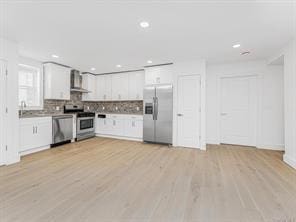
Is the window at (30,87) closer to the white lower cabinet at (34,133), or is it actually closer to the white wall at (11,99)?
the white lower cabinet at (34,133)

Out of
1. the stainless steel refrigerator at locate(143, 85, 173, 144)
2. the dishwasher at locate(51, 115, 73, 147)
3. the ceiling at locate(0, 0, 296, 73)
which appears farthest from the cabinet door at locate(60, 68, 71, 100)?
the stainless steel refrigerator at locate(143, 85, 173, 144)

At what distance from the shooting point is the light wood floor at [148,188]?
1.76 meters

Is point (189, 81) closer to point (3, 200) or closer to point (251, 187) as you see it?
point (251, 187)

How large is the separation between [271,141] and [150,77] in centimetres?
405

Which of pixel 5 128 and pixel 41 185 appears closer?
pixel 41 185

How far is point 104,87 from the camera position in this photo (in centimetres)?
650

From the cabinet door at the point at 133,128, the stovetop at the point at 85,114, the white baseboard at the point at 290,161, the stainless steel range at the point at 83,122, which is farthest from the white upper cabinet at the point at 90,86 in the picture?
the white baseboard at the point at 290,161

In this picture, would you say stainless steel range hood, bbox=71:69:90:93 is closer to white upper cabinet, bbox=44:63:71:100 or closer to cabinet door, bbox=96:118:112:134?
white upper cabinet, bbox=44:63:71:100

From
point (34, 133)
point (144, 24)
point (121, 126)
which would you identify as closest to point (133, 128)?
point (121, 126)

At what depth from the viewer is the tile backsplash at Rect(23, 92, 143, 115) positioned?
16.9 feet

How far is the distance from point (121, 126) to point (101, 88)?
1941 millimetres

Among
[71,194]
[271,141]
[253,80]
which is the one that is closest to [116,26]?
[71,194]

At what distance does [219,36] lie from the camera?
3.00 m

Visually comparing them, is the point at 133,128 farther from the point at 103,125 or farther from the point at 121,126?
the point at 103,125
